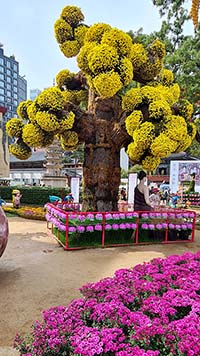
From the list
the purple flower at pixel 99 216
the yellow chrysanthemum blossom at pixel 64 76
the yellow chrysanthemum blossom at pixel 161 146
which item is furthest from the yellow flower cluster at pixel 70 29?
the purple flower at pixel 99 216

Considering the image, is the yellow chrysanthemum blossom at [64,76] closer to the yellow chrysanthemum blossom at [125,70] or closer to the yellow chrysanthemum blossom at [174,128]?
the yellow chrysanthemum blossom at [125,70]

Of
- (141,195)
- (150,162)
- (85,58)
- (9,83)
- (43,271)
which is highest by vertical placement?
(9,83)

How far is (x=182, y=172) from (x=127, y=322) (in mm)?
17109

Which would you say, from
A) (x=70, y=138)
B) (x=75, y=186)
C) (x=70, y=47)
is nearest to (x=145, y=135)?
(x=70, y=138)

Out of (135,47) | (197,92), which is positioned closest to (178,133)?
(135,47)

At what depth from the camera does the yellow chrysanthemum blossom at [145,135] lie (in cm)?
652

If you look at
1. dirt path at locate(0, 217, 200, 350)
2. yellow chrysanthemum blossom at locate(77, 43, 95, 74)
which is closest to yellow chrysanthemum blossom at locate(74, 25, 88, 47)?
yellow chrysanthemum blossom at locate(77, 43, 95, 74)

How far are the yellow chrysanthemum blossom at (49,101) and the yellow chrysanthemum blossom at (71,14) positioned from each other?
114 inches

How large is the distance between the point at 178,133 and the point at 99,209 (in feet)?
10.2

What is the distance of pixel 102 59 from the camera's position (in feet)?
20.8

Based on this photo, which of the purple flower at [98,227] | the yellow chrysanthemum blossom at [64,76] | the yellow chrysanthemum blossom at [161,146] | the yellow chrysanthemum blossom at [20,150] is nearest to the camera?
the yellow chrysanthemum blossom at [161,146]

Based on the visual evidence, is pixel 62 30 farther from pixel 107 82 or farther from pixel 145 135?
pixel 145 135

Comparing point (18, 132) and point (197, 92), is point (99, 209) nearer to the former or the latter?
point (18, 132)

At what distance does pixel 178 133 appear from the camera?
6.71 metres
